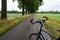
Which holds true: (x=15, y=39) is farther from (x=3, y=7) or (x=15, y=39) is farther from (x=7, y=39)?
(x=3, y=7)

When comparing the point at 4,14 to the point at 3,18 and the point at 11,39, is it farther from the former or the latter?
the point at 11,39

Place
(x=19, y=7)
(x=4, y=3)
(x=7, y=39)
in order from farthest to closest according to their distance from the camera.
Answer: (x=19, y=7)
(x=4, y=3)
(x=7, y=39)

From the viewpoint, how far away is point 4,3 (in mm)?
32500

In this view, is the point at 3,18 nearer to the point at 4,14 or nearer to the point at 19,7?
the point at 4,14

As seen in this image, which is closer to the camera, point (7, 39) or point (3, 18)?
point (7, 39)

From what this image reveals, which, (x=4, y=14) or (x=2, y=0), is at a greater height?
(x=2, y=0)

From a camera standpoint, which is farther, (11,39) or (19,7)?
(19,7)

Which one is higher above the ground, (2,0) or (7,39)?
(2,0)

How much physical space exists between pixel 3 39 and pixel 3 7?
1974 centimetres

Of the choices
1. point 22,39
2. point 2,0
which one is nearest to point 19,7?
point 2,0

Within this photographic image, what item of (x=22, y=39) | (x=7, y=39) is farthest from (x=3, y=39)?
(x=22, y=39)

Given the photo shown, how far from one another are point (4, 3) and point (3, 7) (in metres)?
0.64

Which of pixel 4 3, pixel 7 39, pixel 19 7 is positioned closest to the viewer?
pixel 7 39

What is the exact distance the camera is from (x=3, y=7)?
32594mm
